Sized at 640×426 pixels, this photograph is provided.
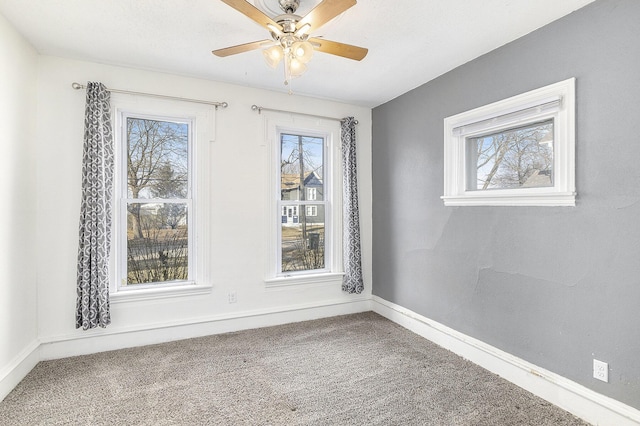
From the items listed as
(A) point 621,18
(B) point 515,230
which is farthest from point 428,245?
(A) point 621,18

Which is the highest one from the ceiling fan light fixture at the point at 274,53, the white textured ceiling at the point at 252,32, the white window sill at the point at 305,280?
the white textured ceiling at the point at 252,32

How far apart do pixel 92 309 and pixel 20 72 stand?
6.16 feet

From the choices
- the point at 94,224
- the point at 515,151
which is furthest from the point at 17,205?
the point at 515,151

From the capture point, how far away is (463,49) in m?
2.60

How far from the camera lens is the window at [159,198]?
306 centimetres

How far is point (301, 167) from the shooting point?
3836 millimetres

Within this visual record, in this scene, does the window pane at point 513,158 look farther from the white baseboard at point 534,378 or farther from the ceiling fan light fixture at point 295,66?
the ceiling fan light fixture at point 295,66

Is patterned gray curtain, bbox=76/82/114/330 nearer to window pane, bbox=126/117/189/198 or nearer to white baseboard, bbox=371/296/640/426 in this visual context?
window pane, bbox=126/117/189/198

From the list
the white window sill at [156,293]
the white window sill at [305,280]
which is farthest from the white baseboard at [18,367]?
the white window sill at [305,280]

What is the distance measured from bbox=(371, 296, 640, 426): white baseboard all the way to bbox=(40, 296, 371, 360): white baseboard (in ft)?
3.14

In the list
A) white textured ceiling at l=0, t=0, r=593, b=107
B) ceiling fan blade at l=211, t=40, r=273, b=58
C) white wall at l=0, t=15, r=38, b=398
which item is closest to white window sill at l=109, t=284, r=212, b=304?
white wall at l=0, t=15, r=38, b=398

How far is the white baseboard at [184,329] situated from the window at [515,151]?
6.11 feet

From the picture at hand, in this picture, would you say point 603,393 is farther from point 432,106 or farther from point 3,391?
point 3,391

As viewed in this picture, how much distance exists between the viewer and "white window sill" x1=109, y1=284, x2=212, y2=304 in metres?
2.95
